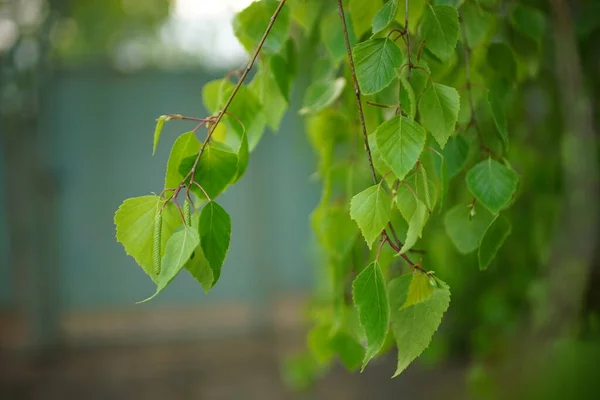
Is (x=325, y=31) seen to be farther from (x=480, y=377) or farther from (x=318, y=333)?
(x=480, y=377)

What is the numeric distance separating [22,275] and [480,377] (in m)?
2.23

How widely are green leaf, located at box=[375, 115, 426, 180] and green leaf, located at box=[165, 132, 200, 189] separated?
0.17m

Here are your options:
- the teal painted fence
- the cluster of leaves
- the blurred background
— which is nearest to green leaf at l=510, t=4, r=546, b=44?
the cluster of leaves

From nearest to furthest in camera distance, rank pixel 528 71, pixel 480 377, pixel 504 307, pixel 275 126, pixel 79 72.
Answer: pixel 275 126 → pixel 528 71 → pixel 480 377 → pixel 504 307 → pixel 79 72

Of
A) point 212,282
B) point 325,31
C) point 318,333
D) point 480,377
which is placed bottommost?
point 480,377

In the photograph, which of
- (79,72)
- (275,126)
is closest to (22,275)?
(79,72)

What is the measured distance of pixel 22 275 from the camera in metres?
2.56

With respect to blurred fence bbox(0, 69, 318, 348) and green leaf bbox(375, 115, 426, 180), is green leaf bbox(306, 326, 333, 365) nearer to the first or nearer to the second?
green leaf bbox(375, 115, 426, 180)

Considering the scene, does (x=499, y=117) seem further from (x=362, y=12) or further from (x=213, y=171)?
(x=213, y=171)

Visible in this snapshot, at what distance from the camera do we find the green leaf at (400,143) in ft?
1.53

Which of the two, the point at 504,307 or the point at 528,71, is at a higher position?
the point at 528,71

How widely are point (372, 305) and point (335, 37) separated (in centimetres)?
36

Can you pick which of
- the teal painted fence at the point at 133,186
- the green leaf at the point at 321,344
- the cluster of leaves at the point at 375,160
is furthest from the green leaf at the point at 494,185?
the teal painted fence at the point at 133,186

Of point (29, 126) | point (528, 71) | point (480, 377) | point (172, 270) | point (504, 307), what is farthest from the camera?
point (29, 126)
